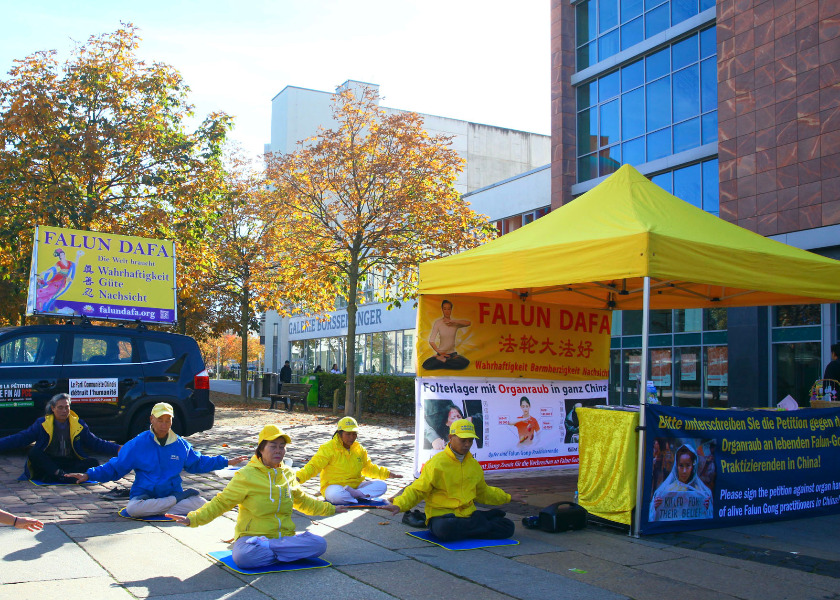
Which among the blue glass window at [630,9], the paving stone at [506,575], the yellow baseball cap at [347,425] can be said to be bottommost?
the paving stone at [506,575]

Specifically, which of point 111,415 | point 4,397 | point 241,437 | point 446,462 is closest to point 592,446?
point 446,462

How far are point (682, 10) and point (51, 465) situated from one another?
19.5 meters

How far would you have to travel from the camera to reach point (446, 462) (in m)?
6.79

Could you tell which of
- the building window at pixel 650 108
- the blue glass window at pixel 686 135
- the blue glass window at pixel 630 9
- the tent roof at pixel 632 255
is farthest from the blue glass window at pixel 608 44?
the tent roof at pixel 632 255

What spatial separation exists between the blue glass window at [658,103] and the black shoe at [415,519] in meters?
17.2

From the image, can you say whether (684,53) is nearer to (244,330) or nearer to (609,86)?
(609,86)

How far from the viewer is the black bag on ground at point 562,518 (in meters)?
7.23

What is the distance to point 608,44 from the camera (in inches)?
954

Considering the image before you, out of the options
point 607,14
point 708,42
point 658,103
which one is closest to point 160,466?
point 708,42

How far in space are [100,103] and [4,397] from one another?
11213 mm

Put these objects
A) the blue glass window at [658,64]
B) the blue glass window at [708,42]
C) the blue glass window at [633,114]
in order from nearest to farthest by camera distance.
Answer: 1. the blue glass window at [708,42]
2. the blue glass window at [658,64]
3. the blue glass window at [633,114]

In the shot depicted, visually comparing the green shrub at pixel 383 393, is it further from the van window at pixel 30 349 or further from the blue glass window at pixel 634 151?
the van window at pixel 30 349

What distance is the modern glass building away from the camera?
16.9 metres

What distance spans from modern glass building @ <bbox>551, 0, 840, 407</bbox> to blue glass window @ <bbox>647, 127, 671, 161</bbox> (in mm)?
59
